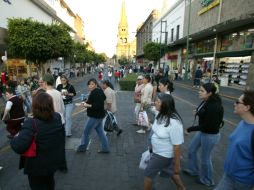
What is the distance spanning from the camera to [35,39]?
21.8 metres

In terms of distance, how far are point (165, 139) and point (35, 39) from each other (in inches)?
818

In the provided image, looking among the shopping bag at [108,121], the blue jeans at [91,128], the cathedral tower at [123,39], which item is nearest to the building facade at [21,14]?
the shopping bag at [108,121]

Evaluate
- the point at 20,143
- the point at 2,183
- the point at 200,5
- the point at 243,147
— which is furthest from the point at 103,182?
the point at 200,5

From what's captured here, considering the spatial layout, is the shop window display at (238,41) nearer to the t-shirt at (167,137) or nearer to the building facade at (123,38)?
the t-shirt at (167,137)

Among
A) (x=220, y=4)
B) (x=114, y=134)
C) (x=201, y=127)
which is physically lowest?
(x=114, y=134)

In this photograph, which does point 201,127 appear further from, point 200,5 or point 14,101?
point 200,5

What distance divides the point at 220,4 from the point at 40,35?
16898mm

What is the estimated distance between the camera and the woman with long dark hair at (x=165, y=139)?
327cm

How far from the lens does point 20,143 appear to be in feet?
8.71

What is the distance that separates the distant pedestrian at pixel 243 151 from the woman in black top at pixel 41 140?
1.88 metres

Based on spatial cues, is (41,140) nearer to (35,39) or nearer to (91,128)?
(91,128)

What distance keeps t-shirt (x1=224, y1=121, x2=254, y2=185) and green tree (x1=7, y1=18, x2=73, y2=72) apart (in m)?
21.3

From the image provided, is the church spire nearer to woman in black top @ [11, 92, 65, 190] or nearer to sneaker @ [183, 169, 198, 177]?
sneaker @ [183, 169, 198, 177]

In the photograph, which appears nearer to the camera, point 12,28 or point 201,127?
point 201,127
